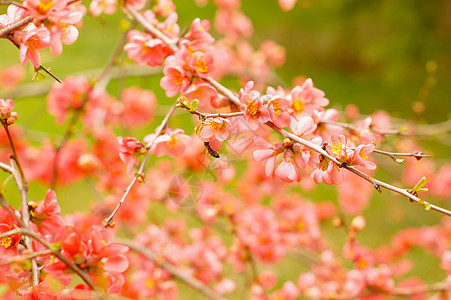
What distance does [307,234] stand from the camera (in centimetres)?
137

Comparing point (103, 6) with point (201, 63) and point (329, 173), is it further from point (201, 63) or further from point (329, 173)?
point (329, 173)

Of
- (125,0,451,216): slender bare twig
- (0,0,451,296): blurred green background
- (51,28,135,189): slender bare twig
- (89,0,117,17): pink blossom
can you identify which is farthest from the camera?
(0,0,451,296): blurred green background

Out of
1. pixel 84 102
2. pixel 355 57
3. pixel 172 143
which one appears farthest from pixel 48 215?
pixel 355 57

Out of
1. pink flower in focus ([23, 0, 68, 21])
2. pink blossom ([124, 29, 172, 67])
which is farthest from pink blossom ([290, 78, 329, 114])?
pink flower in focus ([23, 0, 68, 21])

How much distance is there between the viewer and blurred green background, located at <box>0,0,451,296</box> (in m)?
2.62

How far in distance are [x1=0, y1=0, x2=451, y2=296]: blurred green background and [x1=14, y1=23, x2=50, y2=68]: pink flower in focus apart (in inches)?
65.8

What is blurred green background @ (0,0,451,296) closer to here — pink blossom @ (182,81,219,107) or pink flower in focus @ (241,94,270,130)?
pink blossom @ (182,81,219,107)

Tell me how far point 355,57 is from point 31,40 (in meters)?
4.63

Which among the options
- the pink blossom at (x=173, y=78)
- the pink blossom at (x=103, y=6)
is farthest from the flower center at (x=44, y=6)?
the pink blossom at (x=103, y=6)

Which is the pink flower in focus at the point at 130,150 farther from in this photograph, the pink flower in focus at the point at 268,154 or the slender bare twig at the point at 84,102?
the slender bare twig at the point at 84,102

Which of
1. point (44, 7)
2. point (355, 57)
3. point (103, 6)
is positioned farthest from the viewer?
point (355, 57)

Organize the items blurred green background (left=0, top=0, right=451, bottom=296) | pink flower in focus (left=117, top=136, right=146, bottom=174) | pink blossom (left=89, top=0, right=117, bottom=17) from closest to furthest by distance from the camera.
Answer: pink flower in focus (left=117, top=136, right=146, bottom=174), pink blossom (left=89, top=0, right=117, bottom=17), blurred green background (left=0, top=0, right=451, bottom=296)

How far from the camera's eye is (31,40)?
1.54ft

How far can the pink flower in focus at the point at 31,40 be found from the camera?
45 centimetres
